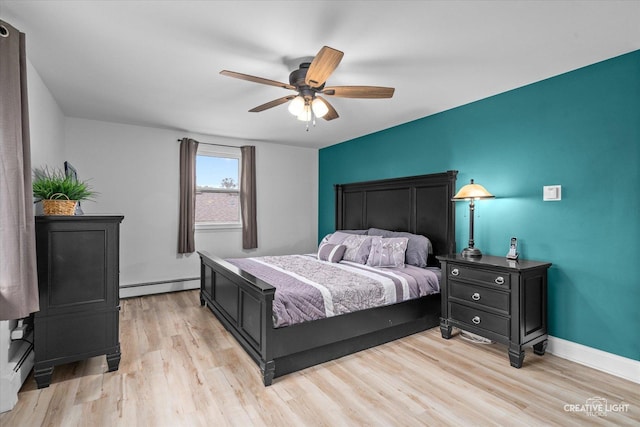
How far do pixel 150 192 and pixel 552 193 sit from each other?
16.3 ft

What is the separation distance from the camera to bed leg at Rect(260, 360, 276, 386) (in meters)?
2.34

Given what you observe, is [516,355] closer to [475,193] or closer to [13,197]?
[475,193]

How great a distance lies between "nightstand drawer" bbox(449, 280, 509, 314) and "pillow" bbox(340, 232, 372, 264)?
1117 mm

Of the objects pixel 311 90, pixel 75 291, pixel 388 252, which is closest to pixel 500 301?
pixel 388 252

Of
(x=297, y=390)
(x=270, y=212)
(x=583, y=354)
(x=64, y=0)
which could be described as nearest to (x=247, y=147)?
(x=270, y=212)

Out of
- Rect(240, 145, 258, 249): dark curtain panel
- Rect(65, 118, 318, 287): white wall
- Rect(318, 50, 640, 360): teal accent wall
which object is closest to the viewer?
Rect(318, 50, 640, 360): teal accent wall

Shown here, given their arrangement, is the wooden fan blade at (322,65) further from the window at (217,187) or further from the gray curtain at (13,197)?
the window at (217,187)

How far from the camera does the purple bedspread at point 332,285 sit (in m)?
2.58

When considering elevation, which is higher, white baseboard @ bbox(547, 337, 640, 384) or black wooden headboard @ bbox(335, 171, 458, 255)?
Answer: black wooden headboard @ bbox(335, 171, 458, 255)

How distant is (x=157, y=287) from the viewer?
4.78m

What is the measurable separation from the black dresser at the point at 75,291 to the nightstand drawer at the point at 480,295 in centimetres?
300

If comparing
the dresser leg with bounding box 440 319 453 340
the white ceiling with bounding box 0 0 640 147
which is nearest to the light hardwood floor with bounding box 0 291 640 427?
the dresser leg with bounding box 440 319 453 340

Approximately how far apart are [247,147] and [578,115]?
4349 mm

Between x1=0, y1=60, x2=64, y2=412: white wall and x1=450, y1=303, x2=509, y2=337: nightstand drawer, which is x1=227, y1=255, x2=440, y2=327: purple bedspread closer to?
x1=450, y1=303, x2=509, y2=337: nightstand drawer
